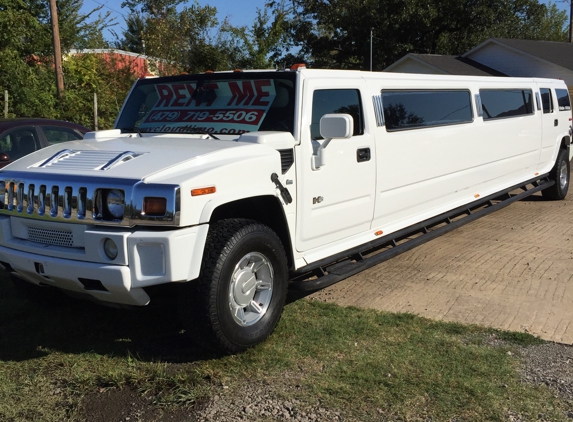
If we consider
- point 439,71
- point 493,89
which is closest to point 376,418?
point 493,89

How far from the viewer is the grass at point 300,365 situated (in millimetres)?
3555

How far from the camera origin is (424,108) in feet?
21.0

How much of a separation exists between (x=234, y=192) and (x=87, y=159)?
1063 mm

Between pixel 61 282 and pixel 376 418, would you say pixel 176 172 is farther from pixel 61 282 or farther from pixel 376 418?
pixel 376 418

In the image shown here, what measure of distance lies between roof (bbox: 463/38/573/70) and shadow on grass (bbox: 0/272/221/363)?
22.7 m

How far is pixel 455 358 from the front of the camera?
13.6ft

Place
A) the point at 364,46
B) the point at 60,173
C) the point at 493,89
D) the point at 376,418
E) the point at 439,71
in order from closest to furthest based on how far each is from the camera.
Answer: the point at 376,418
the point at 60,173
the point at 493,89
the point at 439,71
the point at 364,46

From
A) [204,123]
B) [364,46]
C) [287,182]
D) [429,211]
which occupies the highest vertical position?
[364,46]

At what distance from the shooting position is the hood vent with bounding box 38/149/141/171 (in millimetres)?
4031

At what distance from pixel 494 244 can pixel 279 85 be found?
395 cm

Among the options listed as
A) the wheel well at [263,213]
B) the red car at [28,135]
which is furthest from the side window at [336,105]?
the red car at [28,135]

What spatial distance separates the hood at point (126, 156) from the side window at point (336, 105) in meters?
0.79

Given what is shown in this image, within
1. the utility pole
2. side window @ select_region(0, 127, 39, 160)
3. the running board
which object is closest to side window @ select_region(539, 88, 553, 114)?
the running board

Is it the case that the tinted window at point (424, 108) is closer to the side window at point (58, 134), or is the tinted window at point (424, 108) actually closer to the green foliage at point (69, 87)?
the side window at point (58, 134)
